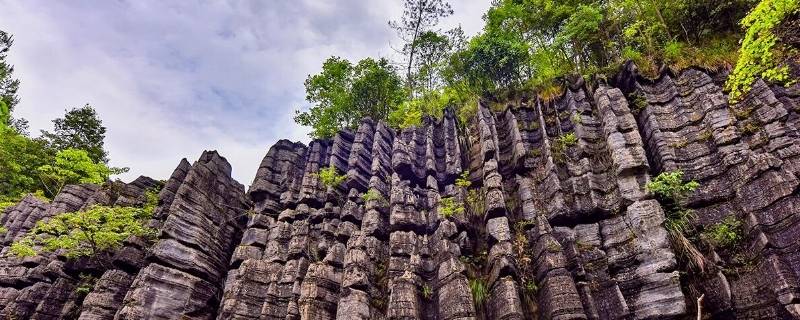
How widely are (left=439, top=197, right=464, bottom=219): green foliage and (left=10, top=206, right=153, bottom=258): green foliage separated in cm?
877

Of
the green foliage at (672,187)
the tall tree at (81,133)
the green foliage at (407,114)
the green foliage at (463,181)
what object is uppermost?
the tall tree at (81,133)

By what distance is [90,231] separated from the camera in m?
11.7

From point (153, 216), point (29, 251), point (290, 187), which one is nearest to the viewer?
point (29, 251)

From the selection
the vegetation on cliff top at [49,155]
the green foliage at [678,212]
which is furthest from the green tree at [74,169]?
the green foliage at [678,212]

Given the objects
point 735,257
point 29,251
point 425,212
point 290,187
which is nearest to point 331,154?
point 290,187

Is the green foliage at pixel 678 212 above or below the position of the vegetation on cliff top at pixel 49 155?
below

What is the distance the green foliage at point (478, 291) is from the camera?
8195mm

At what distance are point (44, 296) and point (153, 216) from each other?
3463 mm

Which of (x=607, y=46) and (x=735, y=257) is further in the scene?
(x=607, y=46)

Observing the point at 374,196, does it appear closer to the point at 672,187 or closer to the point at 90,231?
the point at 672,187

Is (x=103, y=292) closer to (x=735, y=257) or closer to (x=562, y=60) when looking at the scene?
(x=735, y=257)

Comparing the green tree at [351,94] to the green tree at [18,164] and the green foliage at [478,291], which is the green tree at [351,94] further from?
the green tree at [18,164]

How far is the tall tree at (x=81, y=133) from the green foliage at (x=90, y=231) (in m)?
24.8

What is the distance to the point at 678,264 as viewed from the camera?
7746 millimetres
